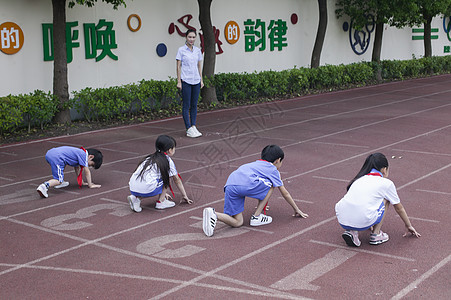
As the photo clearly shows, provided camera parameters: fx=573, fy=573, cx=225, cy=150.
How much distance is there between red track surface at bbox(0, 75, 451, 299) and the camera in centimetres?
450

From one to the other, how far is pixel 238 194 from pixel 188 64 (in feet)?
17.8

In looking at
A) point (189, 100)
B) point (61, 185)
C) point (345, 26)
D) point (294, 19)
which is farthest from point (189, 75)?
point (345, 26)

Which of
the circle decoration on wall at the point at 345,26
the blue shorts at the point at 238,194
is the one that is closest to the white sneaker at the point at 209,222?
the blue shorts at the point at 238,194

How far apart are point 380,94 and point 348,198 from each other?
42.3 feet

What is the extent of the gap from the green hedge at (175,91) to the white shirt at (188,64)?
2586 mm

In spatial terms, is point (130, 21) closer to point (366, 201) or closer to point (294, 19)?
point (294, 19)

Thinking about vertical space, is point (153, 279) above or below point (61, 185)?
below

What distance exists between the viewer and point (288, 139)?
419 inches

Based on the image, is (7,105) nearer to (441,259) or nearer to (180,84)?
(180,84)

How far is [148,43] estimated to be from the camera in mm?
14656

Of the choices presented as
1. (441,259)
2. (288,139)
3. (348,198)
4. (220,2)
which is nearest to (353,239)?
(348,198)

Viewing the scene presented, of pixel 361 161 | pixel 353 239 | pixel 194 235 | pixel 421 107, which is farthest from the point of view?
pixel 421 107

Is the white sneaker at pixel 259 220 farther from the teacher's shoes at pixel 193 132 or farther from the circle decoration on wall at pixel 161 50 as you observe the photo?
the circle decoration on wall at pixel 161 50

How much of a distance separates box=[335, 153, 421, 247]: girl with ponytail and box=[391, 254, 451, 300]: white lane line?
1.78ft
